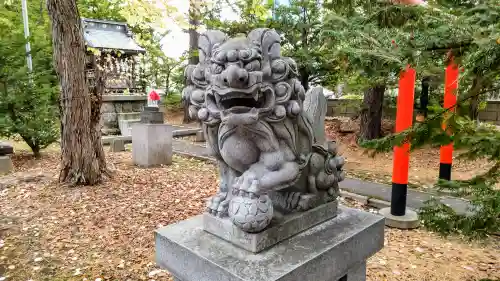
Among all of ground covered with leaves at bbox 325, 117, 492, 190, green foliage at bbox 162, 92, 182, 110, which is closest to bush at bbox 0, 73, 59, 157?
ground covered with leaves at bbox 325, 117, 492, 190

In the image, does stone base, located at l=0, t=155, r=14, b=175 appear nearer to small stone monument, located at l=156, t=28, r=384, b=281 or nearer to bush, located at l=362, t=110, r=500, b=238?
small stone monument, located at l=156, t=28, r=384, b=281

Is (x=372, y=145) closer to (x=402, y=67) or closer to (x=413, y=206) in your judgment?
(x=402, y=67)

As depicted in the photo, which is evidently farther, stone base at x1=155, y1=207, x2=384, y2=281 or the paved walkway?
the paved walkway

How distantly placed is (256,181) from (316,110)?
0.82 meters

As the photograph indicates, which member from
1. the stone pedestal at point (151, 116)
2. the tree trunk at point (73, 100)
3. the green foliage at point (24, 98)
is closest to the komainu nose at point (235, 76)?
the tree trunk at point (73, 100)

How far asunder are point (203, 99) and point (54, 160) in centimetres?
732

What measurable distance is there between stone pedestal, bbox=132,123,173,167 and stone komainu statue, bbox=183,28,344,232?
5351mm

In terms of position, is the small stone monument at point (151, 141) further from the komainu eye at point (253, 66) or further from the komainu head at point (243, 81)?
the komainu eye at point (253, 66)

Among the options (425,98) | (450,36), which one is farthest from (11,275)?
(425,98)

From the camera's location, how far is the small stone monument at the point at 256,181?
5.63ft

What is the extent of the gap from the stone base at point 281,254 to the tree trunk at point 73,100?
3.85 metres

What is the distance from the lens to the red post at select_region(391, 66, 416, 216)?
401 centimetres

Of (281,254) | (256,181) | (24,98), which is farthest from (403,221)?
(24,98)

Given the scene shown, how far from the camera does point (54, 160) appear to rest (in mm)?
7828
